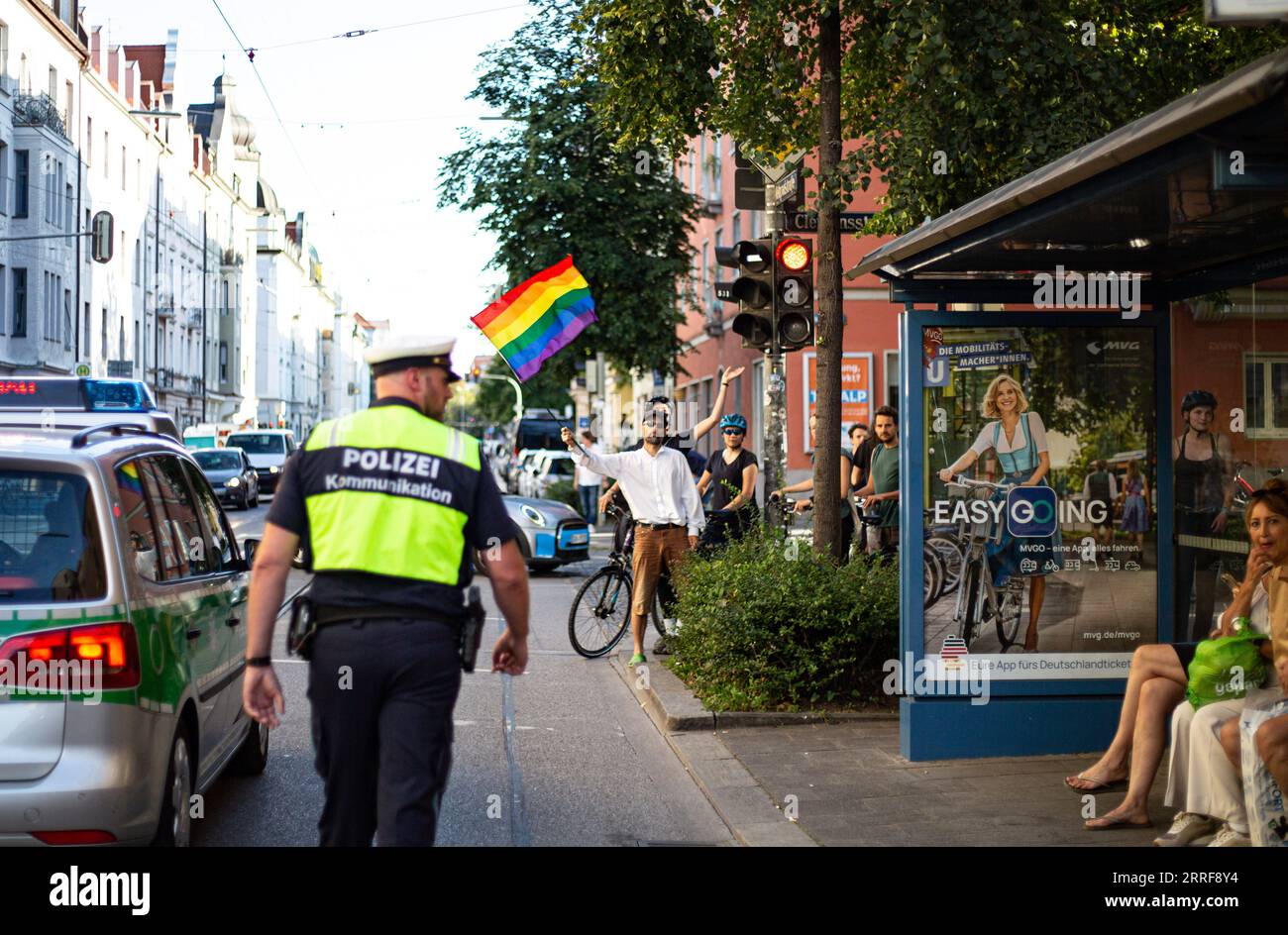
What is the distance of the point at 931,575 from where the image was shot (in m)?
7.82

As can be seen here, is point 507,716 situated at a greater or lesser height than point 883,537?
lesser

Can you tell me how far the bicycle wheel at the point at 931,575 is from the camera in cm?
779

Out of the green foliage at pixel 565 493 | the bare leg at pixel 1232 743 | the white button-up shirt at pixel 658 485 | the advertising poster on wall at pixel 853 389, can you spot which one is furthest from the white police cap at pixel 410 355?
the advertising poster on wall at pixel 853 389

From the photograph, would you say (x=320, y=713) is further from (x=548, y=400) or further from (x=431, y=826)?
(x=548, y=400)

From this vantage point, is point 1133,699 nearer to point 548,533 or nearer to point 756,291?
point 756,291

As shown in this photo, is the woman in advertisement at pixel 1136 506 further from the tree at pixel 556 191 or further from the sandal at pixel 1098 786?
the tree at pixel 556 191

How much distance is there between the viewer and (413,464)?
166 inches

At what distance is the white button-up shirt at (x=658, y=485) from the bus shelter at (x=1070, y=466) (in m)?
3.54

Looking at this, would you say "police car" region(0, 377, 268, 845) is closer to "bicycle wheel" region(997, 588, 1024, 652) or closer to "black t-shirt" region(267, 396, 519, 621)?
"black t-shirt" region(267, 396, 519, 621)

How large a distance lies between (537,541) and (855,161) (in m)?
10.2

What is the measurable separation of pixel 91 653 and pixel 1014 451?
4866 millimetres
